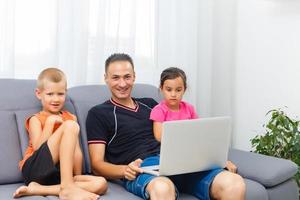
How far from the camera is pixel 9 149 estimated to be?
189 cm

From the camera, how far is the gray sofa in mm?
1859

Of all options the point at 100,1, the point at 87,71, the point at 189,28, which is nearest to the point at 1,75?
the point at 87,71

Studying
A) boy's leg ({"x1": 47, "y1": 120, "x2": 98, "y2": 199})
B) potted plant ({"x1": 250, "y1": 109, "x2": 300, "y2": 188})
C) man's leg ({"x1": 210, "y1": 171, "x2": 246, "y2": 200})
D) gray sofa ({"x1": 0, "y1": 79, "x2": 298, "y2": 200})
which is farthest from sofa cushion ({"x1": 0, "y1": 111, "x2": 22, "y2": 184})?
potted plant ({"x1": 250, "y1": 109, "x2": 300, "y2": 188})

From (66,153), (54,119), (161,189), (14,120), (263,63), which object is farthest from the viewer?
(263,63)

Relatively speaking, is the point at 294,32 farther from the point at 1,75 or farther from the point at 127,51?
the point at 1,75

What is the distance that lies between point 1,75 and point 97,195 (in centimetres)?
91

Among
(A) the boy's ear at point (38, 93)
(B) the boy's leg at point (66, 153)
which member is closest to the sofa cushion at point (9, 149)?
(A) the boy's ear at point (38, 93)

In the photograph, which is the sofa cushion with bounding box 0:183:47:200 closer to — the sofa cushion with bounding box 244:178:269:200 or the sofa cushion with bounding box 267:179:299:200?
the sofa cushion with bounding box 244:178:269:200

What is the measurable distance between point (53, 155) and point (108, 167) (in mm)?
→ 280

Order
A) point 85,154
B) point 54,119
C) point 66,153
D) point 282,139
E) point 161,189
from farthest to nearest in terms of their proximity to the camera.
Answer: point 282,139
point 85,154
point 54,119
point 66,153
point 161,189

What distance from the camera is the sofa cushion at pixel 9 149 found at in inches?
73.0

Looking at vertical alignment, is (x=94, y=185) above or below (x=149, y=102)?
below

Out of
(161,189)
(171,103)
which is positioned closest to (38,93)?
(171,103)

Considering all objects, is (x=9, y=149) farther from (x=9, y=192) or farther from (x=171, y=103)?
(x=171, y=103)
